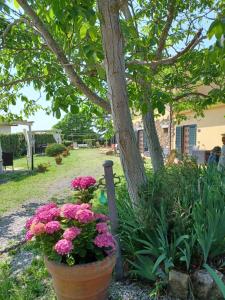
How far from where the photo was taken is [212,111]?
13.7 metres

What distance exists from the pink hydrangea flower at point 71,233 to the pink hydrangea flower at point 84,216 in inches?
3.4

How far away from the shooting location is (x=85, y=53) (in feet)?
8.97

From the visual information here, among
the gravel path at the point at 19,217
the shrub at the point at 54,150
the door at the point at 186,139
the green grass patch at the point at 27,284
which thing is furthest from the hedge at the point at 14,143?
the green grass patch at the point at 27,284

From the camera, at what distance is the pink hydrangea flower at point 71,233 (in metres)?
2.36

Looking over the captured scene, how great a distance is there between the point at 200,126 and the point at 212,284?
42.5 ft

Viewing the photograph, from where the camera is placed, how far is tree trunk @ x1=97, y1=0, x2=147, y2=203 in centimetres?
316

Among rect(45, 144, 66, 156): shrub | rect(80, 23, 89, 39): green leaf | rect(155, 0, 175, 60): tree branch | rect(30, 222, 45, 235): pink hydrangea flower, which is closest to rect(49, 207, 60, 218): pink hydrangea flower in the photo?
rect(30, 222, 45, 235): pink hydrangea flower

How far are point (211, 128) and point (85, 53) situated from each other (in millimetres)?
12244

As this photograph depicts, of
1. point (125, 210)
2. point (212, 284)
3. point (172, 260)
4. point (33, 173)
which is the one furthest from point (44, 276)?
point (33, 173)

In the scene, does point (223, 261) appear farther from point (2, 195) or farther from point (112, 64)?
point (2, 195)

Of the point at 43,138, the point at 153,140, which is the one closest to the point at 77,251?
the point at 153,140

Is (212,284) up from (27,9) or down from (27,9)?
down

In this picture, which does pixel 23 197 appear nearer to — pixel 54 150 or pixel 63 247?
pixel 63 247

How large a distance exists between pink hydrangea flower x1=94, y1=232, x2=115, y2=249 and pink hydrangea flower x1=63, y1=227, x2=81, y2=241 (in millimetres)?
179
